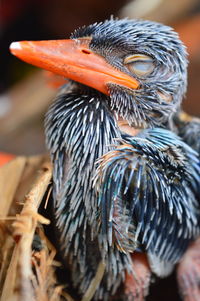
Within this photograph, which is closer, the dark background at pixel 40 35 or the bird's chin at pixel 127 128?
the bird's chin at pixel 127 128

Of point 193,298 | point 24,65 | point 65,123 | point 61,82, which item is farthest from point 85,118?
point 24,65

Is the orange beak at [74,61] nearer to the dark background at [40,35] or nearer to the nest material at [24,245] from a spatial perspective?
the nest material at [24,245]

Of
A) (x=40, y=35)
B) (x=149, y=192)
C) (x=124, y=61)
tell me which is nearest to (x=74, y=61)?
(x=124, y=61)

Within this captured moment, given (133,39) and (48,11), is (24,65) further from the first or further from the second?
(133,39)

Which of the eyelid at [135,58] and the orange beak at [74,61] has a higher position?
the eyelid at [135,58]

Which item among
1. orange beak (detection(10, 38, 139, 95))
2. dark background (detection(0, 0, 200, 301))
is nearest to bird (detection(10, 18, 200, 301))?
orange beak (detection(10, 38, 139, 95))

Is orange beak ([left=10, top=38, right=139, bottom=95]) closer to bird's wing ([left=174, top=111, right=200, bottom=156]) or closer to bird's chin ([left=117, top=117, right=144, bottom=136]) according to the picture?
bird's chin ([left=117, top=117, right=144, bottom=136])

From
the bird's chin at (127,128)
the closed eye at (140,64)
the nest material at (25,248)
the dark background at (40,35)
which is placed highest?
the dark background at (40,35)

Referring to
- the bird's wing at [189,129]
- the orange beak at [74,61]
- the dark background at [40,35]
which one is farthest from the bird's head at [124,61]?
the dark background at [40,35]
